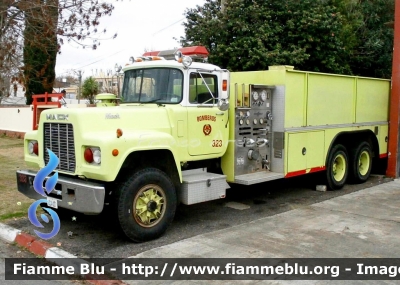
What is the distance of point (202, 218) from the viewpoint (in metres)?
7.65

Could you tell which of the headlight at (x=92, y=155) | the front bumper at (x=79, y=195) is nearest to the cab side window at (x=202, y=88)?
the headlight at (x=92, y=155)

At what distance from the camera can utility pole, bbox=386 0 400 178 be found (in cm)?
1100

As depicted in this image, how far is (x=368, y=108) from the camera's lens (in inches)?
418

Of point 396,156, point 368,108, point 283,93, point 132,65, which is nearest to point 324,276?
point 283,93

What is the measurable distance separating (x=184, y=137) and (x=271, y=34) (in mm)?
8593

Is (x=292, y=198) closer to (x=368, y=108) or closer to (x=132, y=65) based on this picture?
(x=368, y=108)

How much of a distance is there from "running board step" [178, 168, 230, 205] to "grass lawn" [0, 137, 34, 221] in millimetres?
2990

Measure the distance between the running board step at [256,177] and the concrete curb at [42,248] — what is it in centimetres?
311

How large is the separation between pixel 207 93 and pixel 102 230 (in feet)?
8.98

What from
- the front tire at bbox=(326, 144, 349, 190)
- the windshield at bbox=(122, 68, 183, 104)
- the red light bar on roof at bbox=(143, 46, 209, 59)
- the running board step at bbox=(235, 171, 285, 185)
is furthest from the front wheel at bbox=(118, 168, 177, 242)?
the front tire at bbox=(326, 144, 349, 190)

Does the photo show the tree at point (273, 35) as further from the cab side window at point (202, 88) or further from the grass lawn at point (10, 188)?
the grass lawn at point (10, 188)

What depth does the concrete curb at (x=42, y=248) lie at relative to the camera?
5.04 meters

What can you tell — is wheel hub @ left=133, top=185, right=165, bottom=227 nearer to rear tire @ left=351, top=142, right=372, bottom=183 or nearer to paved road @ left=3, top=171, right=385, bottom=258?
paved road @ left=3, top=171, right=385, bottom=258

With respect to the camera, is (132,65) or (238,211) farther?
(238,211)
